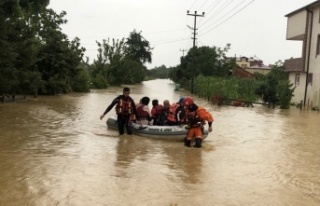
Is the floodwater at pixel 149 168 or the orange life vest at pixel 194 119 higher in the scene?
the orange life vest at pixel 194 119

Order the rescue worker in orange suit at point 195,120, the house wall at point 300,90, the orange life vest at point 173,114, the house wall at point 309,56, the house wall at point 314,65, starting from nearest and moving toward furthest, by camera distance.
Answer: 1. the rescue worker in orange suit at point 195,120
2. the orange life vest at point 173,114
3. the house wall at point 314,65
4. the house wall at point 309,56
5. the house wall at point 300,90

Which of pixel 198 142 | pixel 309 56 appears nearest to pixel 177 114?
pixel 198 142

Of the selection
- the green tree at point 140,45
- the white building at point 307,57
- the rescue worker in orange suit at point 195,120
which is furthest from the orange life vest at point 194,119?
the green tree at point 140,45

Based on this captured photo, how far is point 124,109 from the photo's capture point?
13.9m

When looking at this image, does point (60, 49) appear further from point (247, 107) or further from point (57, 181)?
point (57, 181)

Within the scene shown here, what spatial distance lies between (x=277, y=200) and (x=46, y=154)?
5950 millimetres

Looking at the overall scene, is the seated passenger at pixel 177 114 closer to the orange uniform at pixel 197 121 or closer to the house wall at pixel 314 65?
the orange uniform at pixel 197 121

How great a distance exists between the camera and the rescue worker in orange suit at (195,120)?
1244cm

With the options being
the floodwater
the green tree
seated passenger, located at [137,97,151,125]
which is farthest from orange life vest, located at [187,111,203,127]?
the green tree

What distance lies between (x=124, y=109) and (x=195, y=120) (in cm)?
257

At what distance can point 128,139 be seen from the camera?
1375cm

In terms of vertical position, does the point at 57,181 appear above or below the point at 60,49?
below

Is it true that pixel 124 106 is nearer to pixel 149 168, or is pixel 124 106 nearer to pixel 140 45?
pixel 149 168

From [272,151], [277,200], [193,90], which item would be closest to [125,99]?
[272,151]
